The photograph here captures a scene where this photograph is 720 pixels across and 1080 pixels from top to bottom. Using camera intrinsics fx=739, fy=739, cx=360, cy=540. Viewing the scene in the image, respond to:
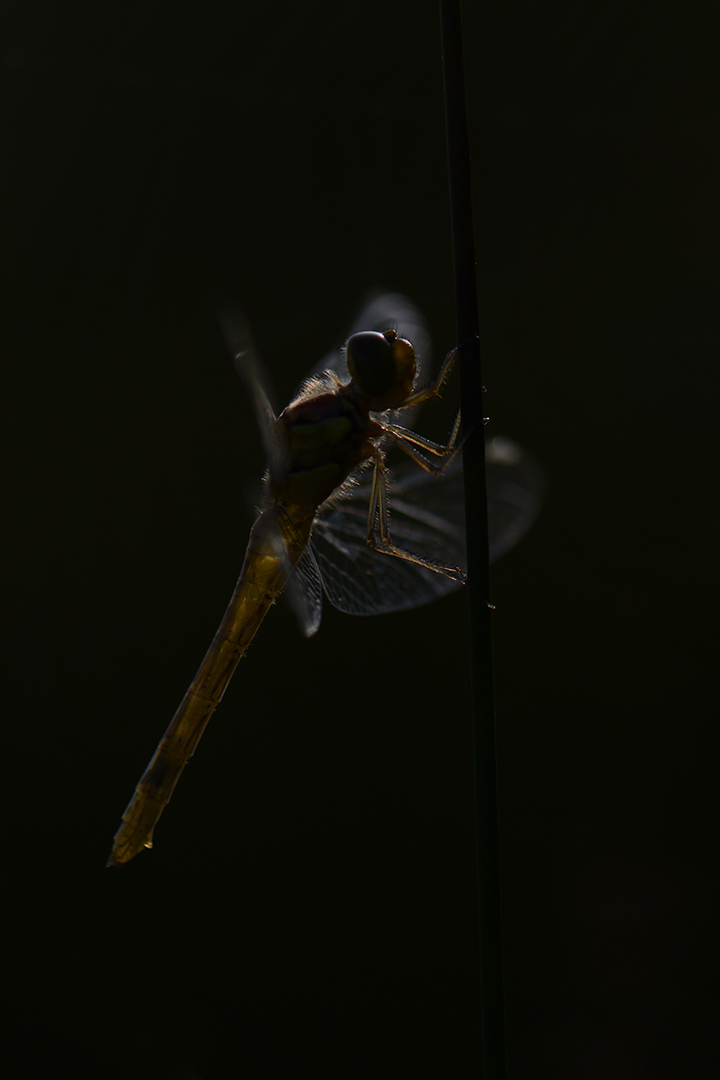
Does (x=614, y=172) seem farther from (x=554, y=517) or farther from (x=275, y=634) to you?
(x=275, y=634)

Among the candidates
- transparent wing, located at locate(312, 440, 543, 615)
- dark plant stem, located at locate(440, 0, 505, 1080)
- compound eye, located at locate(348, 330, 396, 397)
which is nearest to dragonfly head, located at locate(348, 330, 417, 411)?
compound eye, located at locate(348, 330, 396, 397)

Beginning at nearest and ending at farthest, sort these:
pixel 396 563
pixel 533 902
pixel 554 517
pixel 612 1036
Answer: pixel 396 563
pixel 612 1036
pixel 533 902
pixel 554 517

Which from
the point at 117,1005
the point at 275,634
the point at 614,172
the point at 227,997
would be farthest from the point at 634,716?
the point at 117,1005

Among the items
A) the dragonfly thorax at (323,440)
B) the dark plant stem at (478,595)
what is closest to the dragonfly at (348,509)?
the dragonfly thorax at (323,440)

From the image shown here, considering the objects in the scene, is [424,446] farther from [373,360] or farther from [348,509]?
[348,509]

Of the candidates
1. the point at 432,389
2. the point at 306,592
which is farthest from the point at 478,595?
the point at 306,592
